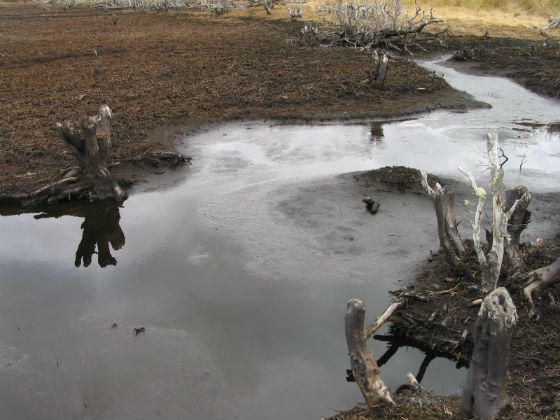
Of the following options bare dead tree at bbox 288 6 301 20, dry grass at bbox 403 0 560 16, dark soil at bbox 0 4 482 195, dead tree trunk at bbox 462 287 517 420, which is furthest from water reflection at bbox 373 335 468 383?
dry grass at bbox 403 0 560 16

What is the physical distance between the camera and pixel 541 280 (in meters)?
6.06

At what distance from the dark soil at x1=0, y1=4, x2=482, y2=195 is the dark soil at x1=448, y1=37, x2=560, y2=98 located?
320 centimetres

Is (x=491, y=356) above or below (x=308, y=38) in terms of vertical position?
below

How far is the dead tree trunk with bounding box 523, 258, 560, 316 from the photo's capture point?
596 cm

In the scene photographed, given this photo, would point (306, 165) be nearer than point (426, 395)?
No

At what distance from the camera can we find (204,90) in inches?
660

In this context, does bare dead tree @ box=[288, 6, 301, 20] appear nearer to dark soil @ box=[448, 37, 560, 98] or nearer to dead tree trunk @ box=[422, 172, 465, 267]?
dark soil @ box=[448, 37, 560, 98]

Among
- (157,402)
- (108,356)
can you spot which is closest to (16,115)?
(108,356)

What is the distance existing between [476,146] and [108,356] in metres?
9.83

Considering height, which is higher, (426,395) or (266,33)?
(266,33)

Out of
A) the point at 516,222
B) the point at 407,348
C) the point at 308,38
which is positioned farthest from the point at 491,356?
the point at 308,38

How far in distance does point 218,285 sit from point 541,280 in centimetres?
403

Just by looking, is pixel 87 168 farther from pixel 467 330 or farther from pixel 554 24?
pixel 554 24

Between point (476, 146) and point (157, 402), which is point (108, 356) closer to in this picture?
point (157, 402)
